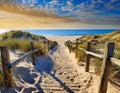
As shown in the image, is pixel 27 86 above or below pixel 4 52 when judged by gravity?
below

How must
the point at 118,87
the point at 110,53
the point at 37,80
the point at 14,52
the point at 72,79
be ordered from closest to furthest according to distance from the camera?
the point at 110,53 < the point at 118,87 < the point at 37,80 < the point at 72,79 < the point at 14,52

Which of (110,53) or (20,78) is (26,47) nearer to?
(20,78)

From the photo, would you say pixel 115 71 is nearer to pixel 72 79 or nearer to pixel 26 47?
pixel 72 79

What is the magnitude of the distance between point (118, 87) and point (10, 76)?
9.42 feet

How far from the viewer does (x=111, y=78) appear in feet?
15.0

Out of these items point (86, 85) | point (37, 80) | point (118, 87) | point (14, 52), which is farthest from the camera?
point (14, 52)

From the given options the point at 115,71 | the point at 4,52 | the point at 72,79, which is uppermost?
the point at 4,52

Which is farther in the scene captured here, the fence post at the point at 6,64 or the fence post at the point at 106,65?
the fence post at the point at 6,64

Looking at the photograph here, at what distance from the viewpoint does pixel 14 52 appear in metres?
9.23

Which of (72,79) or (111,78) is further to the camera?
(72,79)

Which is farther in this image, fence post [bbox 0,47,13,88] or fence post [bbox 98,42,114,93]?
fence post [bbox 0,47,13,88]

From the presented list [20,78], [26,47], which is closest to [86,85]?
[20,78]

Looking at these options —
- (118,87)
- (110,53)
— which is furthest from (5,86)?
(118,87)

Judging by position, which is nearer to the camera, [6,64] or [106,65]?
[106,65]
